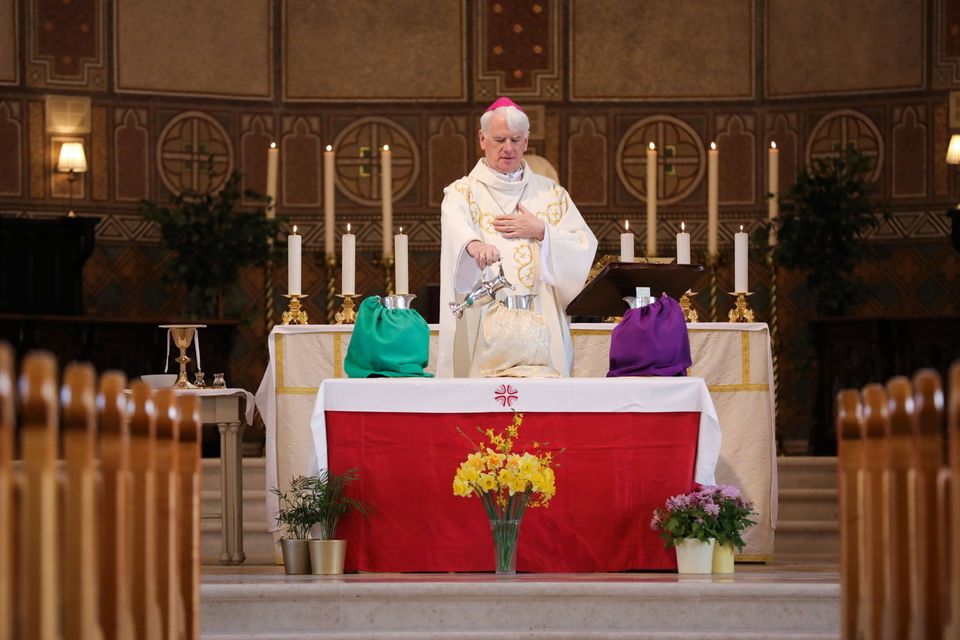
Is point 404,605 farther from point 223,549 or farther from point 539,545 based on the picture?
point 223,549

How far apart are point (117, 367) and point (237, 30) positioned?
3261mm

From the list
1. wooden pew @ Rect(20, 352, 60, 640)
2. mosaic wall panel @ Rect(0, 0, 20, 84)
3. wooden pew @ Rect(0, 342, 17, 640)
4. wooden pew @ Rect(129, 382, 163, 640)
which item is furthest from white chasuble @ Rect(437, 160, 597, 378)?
mosaic wall panel @ Rect(0, 0, 20, 84)

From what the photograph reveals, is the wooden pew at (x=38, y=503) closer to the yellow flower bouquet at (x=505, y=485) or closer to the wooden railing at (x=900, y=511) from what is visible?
the wooden railing at (x=900, y=511)

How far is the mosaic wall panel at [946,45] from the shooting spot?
508 inches

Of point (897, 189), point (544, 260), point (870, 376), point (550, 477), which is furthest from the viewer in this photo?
point (897, 189)

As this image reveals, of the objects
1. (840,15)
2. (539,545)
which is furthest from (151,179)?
(539,545)

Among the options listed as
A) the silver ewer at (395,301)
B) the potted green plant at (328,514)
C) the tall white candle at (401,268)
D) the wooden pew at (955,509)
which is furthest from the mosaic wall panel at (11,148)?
the wooden pew at (955,509)

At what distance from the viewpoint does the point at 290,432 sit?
25.8 ft

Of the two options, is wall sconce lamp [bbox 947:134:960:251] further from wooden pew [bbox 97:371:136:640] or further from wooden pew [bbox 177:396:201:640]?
wooden pew [bbox 97:371:136:640]

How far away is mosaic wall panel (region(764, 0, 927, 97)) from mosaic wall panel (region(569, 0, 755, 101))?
0.24m

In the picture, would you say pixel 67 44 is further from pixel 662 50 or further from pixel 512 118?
pixel 512 118

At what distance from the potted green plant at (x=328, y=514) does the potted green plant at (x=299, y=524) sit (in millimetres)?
18

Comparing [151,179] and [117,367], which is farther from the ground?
[151,179]

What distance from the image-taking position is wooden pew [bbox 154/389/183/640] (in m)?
4.25
